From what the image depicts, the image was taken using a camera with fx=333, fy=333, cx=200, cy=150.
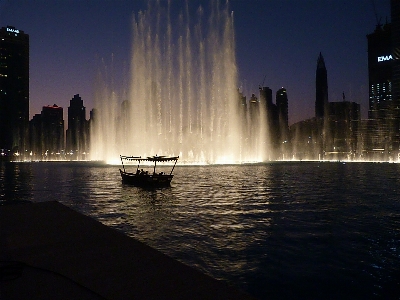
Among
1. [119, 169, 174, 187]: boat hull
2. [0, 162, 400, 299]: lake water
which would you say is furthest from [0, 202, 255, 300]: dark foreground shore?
[119, 169, 174, 187]: boat hull

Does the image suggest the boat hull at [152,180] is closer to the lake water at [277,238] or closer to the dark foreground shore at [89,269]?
the lake water at [277,238]

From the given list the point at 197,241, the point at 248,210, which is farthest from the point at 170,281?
the point at 248,210

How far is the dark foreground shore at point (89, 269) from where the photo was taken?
441cm

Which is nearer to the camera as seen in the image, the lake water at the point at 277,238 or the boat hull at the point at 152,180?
the lake water at the point at 277,238

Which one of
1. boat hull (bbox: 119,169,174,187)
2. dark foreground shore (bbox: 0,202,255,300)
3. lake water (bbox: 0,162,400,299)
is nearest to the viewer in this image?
dark foreground shore (bbox: 0,202,255,300)

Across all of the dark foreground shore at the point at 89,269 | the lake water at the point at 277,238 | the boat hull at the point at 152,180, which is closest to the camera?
the dark foreground shore at the point at 89,269

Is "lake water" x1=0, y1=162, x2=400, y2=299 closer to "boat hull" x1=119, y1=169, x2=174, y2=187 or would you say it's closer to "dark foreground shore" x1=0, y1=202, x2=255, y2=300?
"dark foreground shore" x1=0, y1=202, x2=255, y2=300

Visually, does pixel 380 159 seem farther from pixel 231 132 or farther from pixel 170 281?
pixel 170 281

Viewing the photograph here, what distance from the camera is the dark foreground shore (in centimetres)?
441

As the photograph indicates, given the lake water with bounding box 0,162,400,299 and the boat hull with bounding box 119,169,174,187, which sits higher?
the boat hull with bounding box 119,169,174,187

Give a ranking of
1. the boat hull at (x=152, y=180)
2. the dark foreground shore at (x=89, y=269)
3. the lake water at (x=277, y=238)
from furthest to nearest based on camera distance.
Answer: the boat hull at (x=152, y=180), the lake water at (x=277, y=238), the dark foreground shore at (x=89, y=269)

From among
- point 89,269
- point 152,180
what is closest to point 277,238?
point 89,269

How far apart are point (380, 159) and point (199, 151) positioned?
137 m

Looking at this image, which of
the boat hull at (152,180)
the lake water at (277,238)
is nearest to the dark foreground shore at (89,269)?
the lake water at (277,238)
